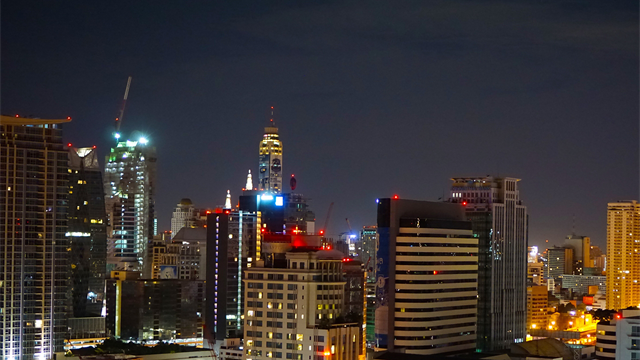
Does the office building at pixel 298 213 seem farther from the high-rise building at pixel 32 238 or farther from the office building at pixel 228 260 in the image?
the high-rise building at pixel 32 238

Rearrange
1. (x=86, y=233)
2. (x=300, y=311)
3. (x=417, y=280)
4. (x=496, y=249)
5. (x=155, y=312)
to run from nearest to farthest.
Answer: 1. (x=300, y=311)
2. (x=417, y=280)
3. (x=496, y=249)
4. (x=155, y=312)
5. (x=86, y=233)

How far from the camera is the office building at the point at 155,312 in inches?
6073

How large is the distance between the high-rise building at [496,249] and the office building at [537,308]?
35.7 metres

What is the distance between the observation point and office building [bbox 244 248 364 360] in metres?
87.6

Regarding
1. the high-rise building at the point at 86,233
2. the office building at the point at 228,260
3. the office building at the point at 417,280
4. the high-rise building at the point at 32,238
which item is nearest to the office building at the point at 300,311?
the office building at the point at 417,280

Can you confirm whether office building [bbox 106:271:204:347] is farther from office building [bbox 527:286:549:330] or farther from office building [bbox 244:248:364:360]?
office building [bbox 244:248:364:360]

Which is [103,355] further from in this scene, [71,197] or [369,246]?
[369,246]

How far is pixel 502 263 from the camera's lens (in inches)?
5468

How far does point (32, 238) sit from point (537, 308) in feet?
305

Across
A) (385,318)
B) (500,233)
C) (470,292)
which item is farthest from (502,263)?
(385,318)

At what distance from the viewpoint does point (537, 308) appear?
18025 centimetres

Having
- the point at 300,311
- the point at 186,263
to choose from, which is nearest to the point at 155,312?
the point at 186,263

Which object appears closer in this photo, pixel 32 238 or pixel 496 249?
pixel 32 238

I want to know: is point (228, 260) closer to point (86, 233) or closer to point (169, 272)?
point (86, 233)
